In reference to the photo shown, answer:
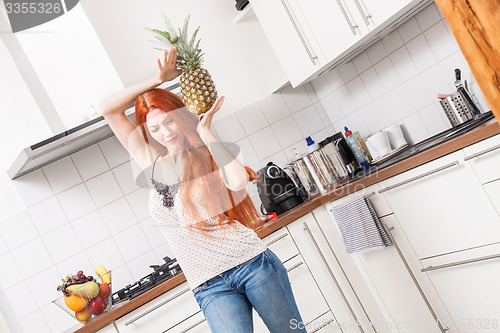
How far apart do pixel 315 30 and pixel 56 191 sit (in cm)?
166

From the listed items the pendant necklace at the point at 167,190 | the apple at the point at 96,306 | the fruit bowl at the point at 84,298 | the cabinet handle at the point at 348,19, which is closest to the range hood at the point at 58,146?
the fruit bowl at the point at 84,298

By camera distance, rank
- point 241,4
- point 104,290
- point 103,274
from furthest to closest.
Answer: point 241,4 → point 103,274 → point 104,290

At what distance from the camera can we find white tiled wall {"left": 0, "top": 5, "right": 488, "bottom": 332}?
9.60 feet

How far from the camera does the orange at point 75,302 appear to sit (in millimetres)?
2584

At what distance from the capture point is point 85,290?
2.64m

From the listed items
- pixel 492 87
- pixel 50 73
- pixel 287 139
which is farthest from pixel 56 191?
pixel 492 87

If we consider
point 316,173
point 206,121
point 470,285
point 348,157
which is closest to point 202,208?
point 206,121

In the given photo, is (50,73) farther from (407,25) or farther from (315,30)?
(407,25)

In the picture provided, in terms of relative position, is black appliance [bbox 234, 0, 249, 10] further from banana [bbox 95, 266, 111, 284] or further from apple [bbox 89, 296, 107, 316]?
Result: apple [bbox 89, 296, 107, 316]

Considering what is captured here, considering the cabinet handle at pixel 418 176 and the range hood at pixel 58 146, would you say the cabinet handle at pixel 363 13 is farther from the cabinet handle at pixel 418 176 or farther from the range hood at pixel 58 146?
the range hood at pixel 58 146

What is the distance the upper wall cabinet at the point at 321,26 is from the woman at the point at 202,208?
1.12 m

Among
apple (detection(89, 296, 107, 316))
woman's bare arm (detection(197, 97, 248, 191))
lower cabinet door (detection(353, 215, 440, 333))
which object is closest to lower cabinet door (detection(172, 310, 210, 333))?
apple (detection(89, 296, 107, 316))

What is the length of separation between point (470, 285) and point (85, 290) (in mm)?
1738

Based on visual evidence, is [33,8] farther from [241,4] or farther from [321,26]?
[321,26]
